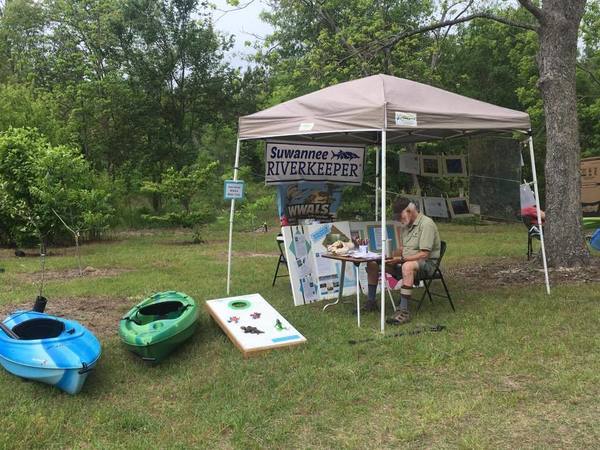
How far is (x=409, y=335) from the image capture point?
4.95 meters

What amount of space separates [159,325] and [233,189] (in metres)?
2.44

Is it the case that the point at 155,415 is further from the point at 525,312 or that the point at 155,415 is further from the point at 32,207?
the point at 32,207

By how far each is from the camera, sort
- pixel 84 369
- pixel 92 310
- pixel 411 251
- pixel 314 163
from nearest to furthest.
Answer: pixel 84 369 < pixel 411 251 < pixel 92 310 < pixel 314 163

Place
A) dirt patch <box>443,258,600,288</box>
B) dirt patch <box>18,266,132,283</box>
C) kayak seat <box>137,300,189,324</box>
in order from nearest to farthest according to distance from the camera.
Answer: kayak seat <box>137,300,189,324</box>, dirt patch <box>443,258,600,288</box>, dirt patch <box>18,266,132,283</box>

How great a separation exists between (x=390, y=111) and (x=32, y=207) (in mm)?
9360

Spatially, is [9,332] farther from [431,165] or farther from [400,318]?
[431,165]

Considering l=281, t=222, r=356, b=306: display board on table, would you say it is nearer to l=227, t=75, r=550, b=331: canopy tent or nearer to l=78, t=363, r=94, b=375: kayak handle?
l=227, t=75, r=550, b=331: canopy tent

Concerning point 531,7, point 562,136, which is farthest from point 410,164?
point 531,7

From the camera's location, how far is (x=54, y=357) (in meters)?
3.75

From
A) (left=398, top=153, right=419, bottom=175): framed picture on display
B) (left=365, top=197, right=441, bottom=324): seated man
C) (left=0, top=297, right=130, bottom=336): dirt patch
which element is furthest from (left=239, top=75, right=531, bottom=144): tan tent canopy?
(left=0, top=297, right=130, bottom=336): dirt patch

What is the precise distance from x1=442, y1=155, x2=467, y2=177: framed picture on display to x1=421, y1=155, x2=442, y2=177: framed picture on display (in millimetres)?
94

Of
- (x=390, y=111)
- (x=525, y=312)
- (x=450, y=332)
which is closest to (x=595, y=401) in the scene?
(x=450, y=332)

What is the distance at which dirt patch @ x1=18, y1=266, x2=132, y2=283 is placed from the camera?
27.8 ft

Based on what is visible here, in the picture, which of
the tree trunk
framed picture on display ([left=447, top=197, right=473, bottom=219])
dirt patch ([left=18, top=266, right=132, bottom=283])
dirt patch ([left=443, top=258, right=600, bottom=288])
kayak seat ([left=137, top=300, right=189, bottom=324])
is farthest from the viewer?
dirt patch ([left=18, top=266, right=132, bottom=283])
